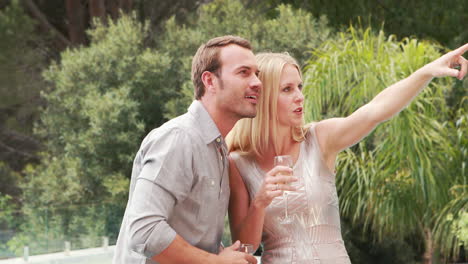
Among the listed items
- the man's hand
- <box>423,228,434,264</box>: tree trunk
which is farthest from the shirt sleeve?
<box>423,228,434,264</box>: tree trunk

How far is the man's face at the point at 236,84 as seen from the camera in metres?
1.86

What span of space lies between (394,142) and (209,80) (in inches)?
211

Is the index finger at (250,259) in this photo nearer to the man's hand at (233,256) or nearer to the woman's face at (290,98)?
the man's hand at (233,256)

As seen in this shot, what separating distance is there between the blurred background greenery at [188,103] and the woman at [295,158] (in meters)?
4.08

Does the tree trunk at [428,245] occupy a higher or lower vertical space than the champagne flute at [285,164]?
lower

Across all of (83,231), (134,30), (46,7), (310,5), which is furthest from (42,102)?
(83,231)

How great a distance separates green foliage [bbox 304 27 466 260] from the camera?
6.94 metres

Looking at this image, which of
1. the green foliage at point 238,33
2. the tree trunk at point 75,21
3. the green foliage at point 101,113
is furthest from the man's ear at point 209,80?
the tree trunk at point 75,21

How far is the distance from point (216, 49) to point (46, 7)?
12326 mm

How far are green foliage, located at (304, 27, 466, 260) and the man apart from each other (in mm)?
5057

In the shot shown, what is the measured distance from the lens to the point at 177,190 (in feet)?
5.49

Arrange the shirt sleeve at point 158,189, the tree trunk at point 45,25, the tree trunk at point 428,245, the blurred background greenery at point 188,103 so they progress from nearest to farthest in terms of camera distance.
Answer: the shirt sleeve at point 158,189, the blurred background greenery at point 188,103, the tree trunk at point 428,245, the tree trunk at point 45,25

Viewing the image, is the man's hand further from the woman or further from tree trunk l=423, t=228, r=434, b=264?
tree trunk l=423, t=228, r=434, b=264

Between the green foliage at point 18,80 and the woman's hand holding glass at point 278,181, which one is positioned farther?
the green foliage at point 18,80
